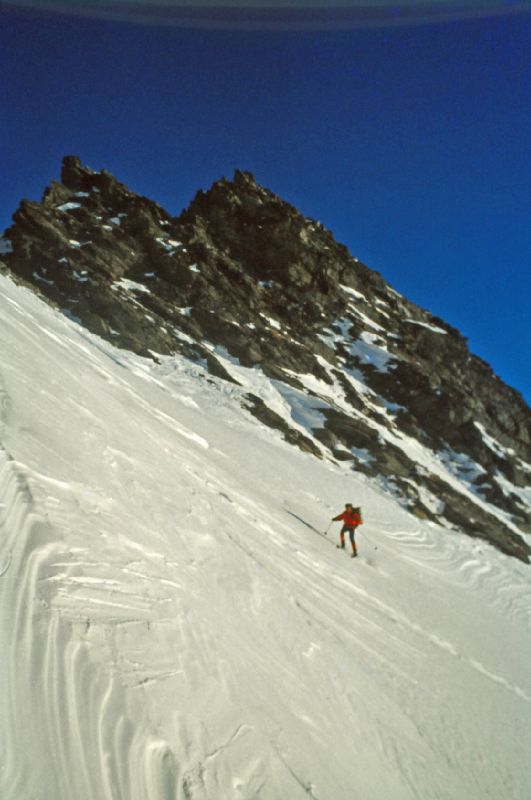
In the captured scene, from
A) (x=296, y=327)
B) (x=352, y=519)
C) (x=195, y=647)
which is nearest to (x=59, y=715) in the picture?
(x=195, y=647)

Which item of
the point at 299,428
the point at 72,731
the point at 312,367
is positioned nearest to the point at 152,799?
the point at 72,731

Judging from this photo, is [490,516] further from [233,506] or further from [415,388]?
[233,506]

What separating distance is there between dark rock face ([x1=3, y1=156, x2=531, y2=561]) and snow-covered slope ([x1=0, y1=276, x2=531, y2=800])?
17.3 meters

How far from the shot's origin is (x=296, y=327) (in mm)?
53281

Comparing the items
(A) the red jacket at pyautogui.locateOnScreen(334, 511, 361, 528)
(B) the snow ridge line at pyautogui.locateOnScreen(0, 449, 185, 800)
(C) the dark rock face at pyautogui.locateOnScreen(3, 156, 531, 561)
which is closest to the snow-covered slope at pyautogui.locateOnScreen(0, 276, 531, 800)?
(B) the snow ridge line at pyautogui.locateOnScreen(0, 449, 185, 800)

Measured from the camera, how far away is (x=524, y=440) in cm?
5962

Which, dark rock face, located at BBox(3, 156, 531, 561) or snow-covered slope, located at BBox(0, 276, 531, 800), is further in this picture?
dark rock face, located at BBox(3, 156, 531, 561)

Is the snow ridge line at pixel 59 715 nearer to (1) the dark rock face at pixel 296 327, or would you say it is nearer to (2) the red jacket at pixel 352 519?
(2) the red jacket at pixel 352 519

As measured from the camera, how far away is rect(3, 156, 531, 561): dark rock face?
105 ft

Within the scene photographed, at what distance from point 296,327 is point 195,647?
5059cm

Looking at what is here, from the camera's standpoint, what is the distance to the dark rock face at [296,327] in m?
32.0

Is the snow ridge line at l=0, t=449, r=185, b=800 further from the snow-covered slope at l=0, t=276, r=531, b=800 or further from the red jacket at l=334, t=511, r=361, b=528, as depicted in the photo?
the red jacket at l=334, t=511, r=361, b=528

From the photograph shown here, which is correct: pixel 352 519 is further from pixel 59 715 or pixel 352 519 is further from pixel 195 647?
pixel 59 715

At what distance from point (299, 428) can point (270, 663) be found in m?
25.2
